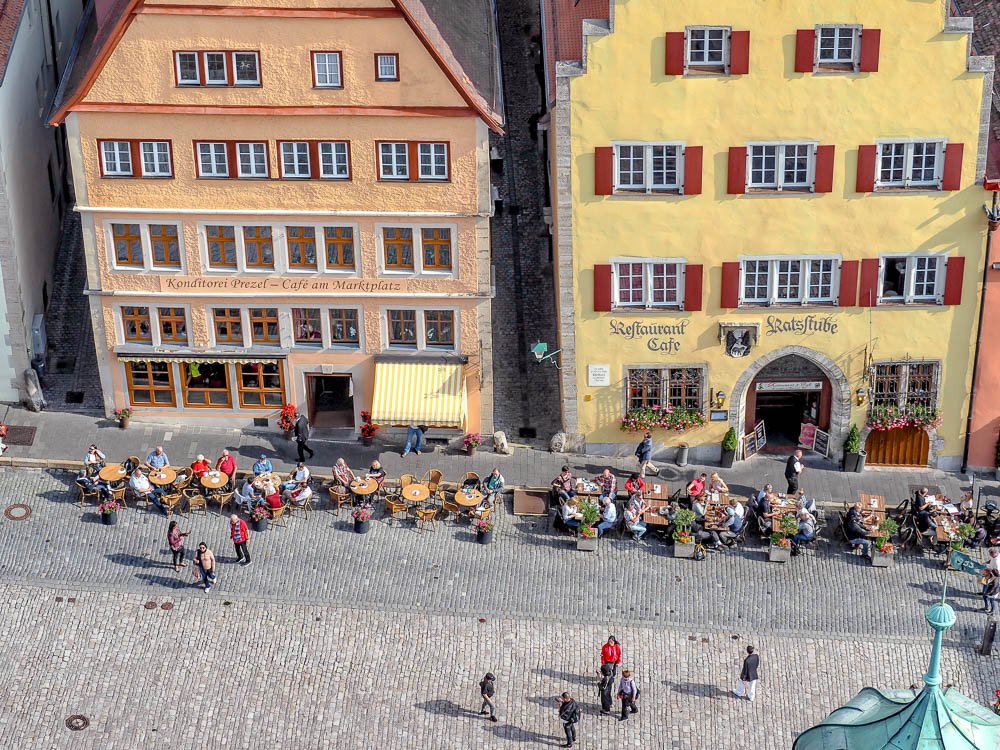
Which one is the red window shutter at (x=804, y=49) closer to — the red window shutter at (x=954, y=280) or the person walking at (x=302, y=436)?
the red window shutter at (x=954, y=280)

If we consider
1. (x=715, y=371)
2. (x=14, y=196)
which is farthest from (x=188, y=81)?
(x=715, y=371)

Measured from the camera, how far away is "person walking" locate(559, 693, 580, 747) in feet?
136

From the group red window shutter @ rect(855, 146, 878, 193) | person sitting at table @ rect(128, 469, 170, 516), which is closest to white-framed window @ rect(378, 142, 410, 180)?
person sitting at table @ rect(128, 469, 170, 516)

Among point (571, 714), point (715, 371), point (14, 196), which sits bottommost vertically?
point (571, 714)

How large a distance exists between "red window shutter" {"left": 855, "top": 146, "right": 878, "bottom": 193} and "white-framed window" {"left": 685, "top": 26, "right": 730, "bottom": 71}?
5.14 meters

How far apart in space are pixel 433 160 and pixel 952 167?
16075 millimetres

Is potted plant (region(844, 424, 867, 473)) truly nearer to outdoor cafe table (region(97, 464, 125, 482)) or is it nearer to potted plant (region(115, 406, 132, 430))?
outdoor cafe table (region(97, 464, 125, 482))

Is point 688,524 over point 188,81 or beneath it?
beneath

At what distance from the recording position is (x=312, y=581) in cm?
4794

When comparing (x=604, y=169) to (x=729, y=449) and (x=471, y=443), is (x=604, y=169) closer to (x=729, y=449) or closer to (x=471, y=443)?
(x=471, y=443)

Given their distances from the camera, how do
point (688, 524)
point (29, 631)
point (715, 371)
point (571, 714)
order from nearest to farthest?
point (571, 714) < point (29, 631) < point (688, 524) < point (715, 371)

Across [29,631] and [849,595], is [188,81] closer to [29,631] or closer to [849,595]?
[29,631]

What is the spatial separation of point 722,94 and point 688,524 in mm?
13130

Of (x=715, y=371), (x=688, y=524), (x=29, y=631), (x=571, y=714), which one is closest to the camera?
(x=571, y=714)
